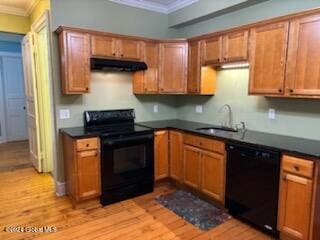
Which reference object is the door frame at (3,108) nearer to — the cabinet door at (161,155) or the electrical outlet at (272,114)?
the cabinet door at (161,155)

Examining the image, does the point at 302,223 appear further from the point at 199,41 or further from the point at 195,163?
the point at 199,41

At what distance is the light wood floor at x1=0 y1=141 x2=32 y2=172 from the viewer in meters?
4.52

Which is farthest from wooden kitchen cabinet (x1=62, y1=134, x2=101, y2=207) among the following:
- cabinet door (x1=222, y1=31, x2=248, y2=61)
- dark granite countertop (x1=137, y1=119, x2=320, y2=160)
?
cabinet door (x1=222, y1=31, x2=248, y2=61)

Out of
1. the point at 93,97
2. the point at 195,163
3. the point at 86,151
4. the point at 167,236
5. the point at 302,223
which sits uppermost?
the point at 93,97

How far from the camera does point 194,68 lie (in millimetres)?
3482

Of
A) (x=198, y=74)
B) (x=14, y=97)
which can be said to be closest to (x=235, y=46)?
(x=198, y=74)

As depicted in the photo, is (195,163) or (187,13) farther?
(187,13)

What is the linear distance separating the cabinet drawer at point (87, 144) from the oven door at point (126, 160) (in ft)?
0.31

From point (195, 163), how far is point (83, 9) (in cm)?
263

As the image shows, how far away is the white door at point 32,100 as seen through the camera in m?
3.87

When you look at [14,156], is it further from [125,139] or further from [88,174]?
[125,139]

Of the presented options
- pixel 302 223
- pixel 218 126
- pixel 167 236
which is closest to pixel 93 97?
pixel 218 126

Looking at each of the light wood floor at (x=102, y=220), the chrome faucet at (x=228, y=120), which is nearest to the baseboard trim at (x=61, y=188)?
the light wood floor at (x=102, y=220)

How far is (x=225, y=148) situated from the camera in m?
2.71
